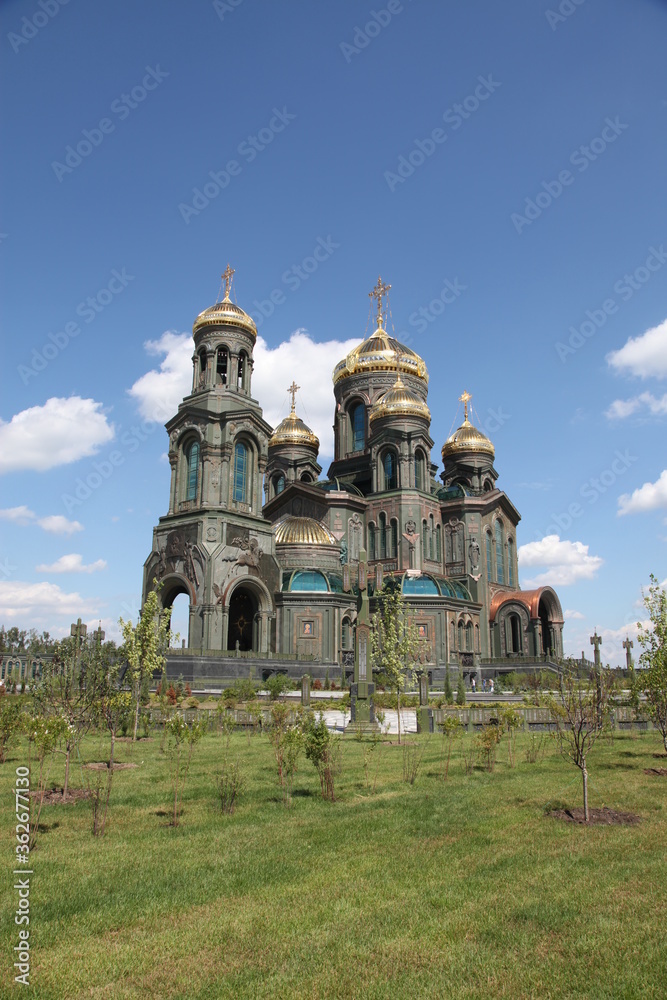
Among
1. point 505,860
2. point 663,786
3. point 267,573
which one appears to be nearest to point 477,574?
point 267,573

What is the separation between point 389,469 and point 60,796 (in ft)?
147

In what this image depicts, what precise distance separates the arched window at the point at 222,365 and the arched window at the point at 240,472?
4.79 m

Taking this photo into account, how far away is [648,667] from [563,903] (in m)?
11.7

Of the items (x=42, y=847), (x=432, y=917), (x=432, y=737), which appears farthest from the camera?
(x=432, y=737)

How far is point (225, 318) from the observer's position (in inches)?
1818

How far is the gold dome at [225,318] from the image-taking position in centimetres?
4619

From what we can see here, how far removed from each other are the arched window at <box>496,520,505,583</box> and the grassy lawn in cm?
4522

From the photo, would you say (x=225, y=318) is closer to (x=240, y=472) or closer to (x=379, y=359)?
→ (x=240, y=472)

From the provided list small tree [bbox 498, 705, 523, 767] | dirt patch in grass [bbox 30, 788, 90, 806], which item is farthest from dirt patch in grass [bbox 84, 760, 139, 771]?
small tree [bbox 498, 705, 523, 767]

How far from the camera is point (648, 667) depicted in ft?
56.6

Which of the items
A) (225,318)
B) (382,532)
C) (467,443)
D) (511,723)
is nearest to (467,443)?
(467,443)

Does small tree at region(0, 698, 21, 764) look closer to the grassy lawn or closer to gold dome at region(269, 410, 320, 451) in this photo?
the grassy lawn

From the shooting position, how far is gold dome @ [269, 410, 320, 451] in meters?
61.9

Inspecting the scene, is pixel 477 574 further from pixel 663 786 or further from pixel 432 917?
pixel 432 917
